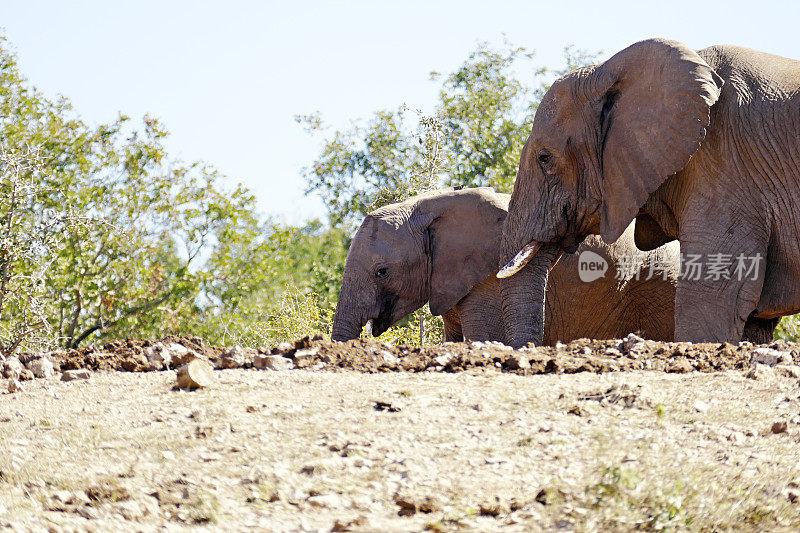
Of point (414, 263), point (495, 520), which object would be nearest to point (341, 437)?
point (495, 520)

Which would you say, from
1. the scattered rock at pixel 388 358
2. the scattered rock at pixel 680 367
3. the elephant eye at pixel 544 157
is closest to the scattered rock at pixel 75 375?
the scattered rock at pixel 388 358

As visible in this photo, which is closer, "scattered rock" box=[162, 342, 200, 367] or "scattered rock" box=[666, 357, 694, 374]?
"scattered rock" box=[666, 357, 694, 374]

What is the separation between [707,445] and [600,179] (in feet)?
13.4

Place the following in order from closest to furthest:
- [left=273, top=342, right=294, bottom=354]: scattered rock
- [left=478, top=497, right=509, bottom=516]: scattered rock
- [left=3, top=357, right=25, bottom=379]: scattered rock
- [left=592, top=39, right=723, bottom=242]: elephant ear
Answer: [left=478, top=497, right=509, bottom=516]: scattered rock
[left=3, top=357, right=25, bottom=379]: scattered rock
[left=273, top=342, right=294, bottom=354]: scattered rock
[left=592, top=39, right=723, bottom=242]: elephant ear

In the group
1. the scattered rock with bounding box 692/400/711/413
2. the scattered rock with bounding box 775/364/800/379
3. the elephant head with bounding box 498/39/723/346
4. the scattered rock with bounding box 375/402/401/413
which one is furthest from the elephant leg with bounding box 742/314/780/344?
the scattered rock with bounding box 375/402/401/413

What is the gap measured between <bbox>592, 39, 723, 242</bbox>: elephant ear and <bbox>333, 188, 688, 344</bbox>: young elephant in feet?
7.12

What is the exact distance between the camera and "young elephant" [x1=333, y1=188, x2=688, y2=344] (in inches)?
406

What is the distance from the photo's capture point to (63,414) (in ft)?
16.4

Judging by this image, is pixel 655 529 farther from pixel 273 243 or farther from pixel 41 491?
pixel 273 243

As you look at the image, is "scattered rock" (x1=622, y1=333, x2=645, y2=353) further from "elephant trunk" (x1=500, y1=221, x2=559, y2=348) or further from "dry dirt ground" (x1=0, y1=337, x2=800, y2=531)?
"elephant trunk" (x1=500, y1=221, x2=559, y2=348)

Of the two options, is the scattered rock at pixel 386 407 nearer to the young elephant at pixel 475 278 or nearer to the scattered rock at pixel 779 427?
the scattered rock at pixel 779 427

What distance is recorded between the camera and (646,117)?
7836 millimetres

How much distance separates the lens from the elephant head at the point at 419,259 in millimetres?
10461

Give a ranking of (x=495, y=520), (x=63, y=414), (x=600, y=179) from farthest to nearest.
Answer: (x=600, y=179) → (x=63, y=414) → (x=495, y=520)
